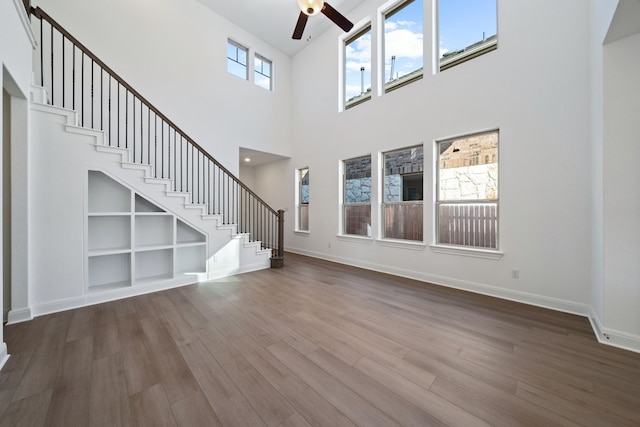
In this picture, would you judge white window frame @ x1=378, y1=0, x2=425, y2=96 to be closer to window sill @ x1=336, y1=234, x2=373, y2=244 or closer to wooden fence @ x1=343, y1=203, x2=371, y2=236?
wooden fence @ x1=343, y1=203, x2=371, y2=236

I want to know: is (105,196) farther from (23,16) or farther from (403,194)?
(403,194)

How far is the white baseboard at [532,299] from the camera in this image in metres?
2.11

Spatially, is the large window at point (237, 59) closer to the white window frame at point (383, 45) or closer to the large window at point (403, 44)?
the white window frame at point (383, 45)

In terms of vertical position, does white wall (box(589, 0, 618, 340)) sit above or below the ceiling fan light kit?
below

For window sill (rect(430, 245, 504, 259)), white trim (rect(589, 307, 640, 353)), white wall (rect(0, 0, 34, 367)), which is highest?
white wall (rect(0, 0, 34, 367))

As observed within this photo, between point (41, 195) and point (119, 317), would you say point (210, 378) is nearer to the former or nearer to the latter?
point (119, 317)

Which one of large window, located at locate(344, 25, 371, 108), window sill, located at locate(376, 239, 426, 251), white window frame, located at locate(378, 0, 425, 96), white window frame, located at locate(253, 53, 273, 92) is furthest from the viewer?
white window frame, located at locate(253, 53, 273, 92)

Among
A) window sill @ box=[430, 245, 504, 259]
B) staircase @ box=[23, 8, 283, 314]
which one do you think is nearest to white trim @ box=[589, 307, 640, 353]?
window sill @ box=[430, 245, 504, 259]

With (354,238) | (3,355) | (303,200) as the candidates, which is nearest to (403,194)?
(354,238)

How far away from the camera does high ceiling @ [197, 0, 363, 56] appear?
5.19 m

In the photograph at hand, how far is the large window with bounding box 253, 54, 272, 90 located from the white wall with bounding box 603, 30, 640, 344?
6482mm

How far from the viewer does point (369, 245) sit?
16.2ft

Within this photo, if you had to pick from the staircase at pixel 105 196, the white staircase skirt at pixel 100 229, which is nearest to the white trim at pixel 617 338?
the staircase at pixel 105 196

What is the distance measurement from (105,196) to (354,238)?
4.42 m
